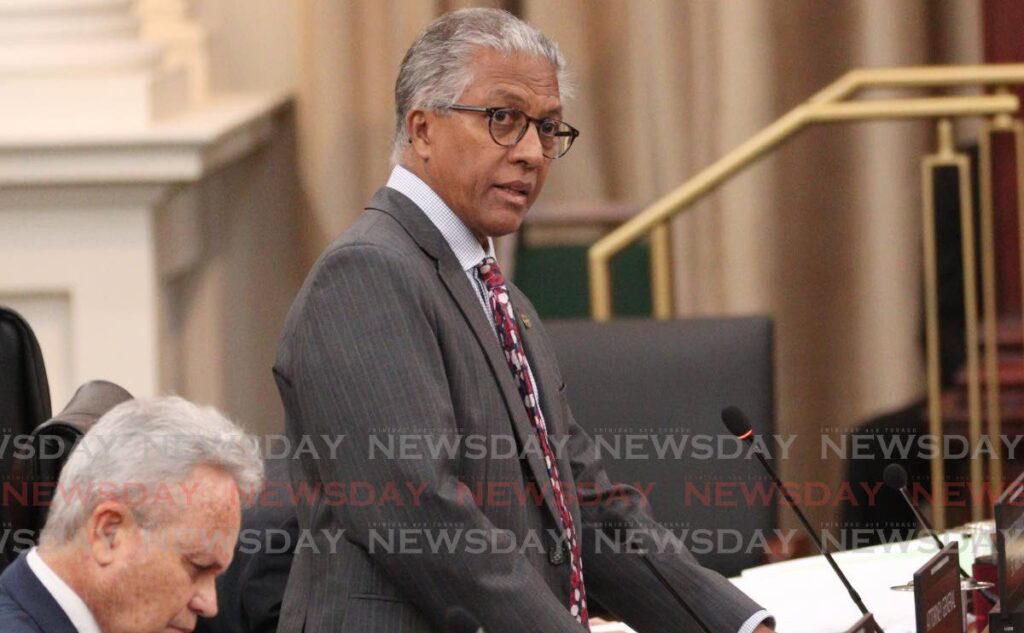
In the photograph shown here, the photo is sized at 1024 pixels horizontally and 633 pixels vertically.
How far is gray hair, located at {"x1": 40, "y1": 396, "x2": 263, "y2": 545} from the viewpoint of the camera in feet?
6.31

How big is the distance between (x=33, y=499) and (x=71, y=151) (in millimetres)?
1676

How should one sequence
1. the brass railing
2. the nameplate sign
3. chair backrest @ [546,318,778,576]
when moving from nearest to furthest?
the nameplate sign, chair backrest @ [546,318,778,576], the brass railing

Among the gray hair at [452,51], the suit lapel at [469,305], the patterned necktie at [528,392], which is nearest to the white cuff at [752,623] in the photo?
the patterned necktie at [528,392]

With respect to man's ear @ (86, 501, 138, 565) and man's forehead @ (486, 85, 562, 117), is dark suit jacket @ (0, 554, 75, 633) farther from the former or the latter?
man's forehead @ (486, 85, 562, 117)

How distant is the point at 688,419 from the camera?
11.1 feet

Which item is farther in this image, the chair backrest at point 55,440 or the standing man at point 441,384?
the chair backrest at point 55,440

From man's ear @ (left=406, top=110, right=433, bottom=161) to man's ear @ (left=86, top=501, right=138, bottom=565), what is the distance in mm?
582

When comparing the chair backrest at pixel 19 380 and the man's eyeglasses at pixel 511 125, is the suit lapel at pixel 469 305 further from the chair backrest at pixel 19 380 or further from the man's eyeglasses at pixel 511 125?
the chair backrest at pixel 19 380

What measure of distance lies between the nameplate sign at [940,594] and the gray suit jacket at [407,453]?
0.40 m

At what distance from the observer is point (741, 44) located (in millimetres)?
4676

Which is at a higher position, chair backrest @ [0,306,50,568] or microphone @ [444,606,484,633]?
chair backrest @ [0,306,50,568]

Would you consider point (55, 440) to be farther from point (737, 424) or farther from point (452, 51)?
point (737, 424)

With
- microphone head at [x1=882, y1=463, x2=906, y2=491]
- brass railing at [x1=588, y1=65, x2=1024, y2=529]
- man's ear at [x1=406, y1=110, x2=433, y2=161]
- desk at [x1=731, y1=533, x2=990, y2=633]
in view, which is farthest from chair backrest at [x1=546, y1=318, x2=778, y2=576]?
man's ear at [x1=406, y1=110, x2=433, y2=161]

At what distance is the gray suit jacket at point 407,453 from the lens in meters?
2.04
